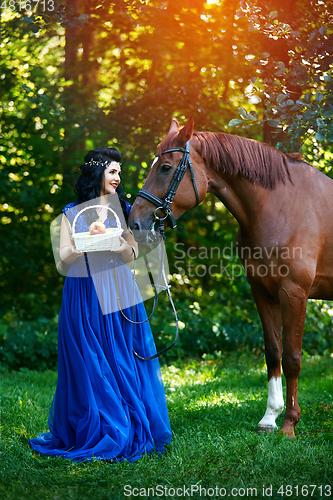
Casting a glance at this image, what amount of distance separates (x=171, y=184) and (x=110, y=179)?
49 centimetres

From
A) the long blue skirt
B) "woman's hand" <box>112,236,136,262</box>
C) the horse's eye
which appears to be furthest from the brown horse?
the long blue skirt

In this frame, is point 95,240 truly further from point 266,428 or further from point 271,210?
point 266,428

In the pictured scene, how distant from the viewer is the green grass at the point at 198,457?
2322 mm

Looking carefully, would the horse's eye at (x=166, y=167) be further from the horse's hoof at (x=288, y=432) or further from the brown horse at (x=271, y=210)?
the horse's hoof at (x=288, y=432)

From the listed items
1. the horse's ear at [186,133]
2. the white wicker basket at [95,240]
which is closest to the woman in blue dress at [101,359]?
the white wicker basket at [95,240]

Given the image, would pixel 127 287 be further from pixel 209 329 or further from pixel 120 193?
pixel 209 329

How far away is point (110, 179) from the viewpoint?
3.04 meters

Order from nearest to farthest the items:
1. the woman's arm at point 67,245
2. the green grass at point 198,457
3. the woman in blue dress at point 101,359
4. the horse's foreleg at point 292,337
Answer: the green grass at point 198,457 → the woman in blue dress at point 101,359 → the woman's arm at point 67,245 → the horse's foreleg at point 292,337

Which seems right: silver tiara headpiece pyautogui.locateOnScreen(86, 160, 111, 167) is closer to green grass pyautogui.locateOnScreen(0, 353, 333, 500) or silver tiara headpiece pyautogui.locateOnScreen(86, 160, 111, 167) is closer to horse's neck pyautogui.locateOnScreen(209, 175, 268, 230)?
horse's neck pyautogui.locateOnScreen(209, 175, 268, 230)

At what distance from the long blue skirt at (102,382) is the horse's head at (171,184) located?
20.0 inches

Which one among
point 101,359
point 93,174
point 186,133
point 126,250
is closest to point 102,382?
point 101,359

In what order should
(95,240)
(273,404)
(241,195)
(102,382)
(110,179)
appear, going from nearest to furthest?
(95,240) < (102,382) < (110,179) < (241,195) < (273,404)

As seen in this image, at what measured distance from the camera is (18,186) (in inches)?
271

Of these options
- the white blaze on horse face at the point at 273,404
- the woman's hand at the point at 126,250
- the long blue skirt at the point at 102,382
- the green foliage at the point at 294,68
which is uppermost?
the green foliage at the point at 294,68
